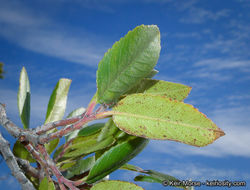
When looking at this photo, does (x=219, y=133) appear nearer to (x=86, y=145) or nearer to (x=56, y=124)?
(x=56, y=124)

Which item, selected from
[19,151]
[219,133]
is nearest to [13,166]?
[19,151]

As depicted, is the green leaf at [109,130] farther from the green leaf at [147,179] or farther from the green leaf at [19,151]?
the green leaf at [19,151]

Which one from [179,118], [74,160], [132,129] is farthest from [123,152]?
[74,160]

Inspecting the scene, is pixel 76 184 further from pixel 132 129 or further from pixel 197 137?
pixel 197 137

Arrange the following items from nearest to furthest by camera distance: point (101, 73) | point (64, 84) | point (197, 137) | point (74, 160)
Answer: point (197, 137)
point (101, 73)
point (74, 160)
point (64, 84)

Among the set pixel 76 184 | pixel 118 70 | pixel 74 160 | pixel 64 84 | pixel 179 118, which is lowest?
pixel 76 184

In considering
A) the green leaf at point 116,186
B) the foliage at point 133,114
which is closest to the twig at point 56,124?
the foliage at point 133,114

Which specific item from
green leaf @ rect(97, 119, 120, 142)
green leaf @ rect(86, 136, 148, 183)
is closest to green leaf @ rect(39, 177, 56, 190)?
green leaf @ rect(86, 136, 148, 183)

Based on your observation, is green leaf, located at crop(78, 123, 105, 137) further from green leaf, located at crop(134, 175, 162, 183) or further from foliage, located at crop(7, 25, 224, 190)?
green leaf, located at crop(134, 175, 162, 183)
